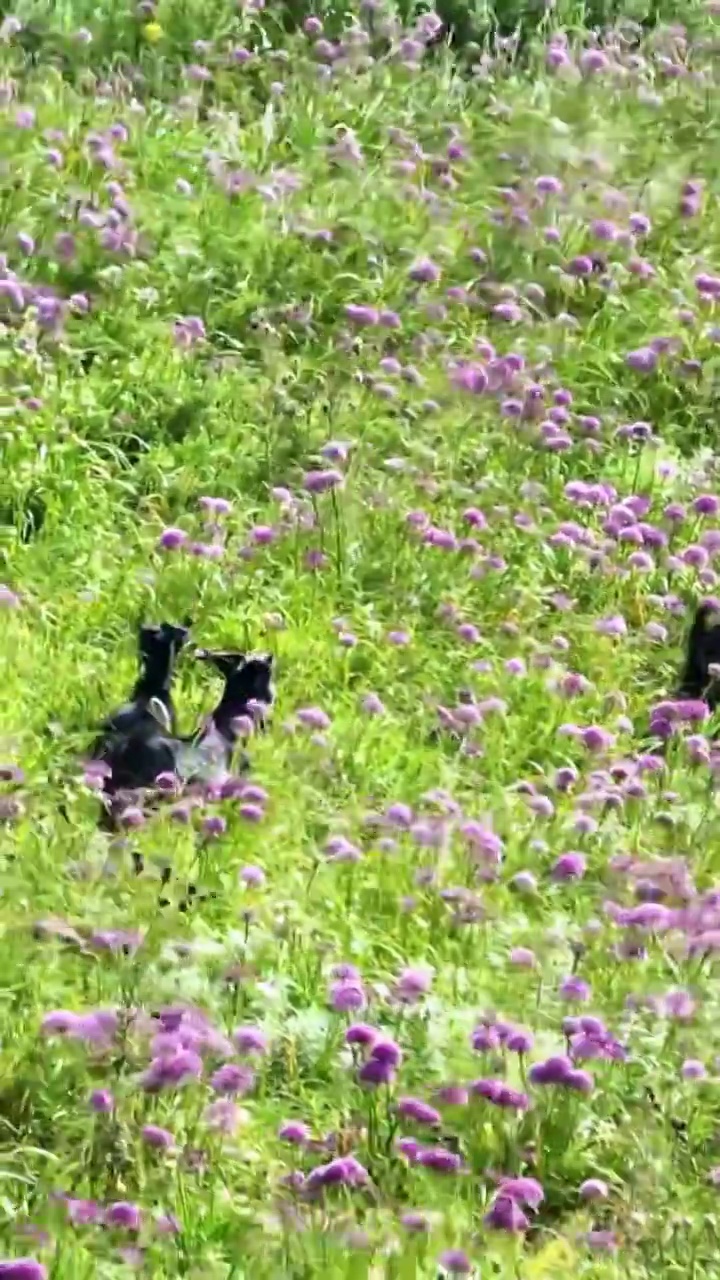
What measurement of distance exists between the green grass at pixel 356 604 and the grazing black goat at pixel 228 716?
0.08 m

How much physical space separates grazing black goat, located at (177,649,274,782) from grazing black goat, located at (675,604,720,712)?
1174mm

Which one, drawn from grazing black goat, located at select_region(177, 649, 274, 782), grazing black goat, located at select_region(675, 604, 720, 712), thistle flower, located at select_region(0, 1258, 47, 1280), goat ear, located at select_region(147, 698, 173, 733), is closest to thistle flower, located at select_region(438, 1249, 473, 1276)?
thistle flower, located at select_region(0, 1258, 47, 1280)

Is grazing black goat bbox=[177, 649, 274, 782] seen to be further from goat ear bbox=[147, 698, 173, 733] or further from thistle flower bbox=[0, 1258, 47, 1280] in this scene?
thistle flower bbox=[0, 1258, 47, 1280]

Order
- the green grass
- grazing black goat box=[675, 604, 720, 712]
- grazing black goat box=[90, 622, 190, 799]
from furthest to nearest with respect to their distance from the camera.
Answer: grazing black goat box=[675, 604, 720, 712], grazing black goat box=[90, 622, 190, 799], the green grass

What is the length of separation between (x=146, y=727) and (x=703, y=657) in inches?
64.1

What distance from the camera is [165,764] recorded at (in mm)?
4758

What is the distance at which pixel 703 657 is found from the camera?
18.9 ft

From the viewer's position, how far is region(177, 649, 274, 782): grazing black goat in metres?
4.82

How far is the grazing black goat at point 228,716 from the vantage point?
4.82 m

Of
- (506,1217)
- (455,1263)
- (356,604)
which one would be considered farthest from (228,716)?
(455,1263)

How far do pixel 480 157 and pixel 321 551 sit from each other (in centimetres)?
295

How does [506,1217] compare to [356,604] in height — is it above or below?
above

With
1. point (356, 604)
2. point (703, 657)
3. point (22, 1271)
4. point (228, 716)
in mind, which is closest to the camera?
point (22, 1271)

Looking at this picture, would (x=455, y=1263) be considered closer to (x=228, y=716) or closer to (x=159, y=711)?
(x=159, y=711)
